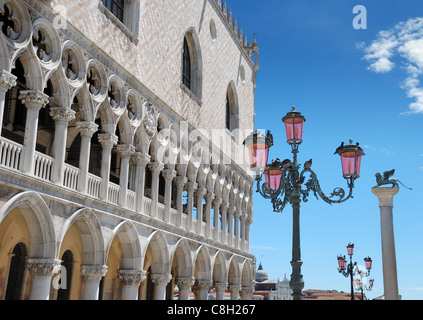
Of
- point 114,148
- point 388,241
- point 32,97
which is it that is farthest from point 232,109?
point 388,241

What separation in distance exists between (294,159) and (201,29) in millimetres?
10522

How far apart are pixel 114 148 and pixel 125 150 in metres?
2.23

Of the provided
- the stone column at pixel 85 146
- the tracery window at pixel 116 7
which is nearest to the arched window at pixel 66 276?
the stone column at pixel 85 146

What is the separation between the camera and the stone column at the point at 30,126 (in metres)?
9.11

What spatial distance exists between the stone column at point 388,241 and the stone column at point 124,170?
19.7 ft

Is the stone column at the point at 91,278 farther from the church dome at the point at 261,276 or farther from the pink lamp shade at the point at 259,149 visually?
the church dome at the point at 261,276

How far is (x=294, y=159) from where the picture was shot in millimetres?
8289

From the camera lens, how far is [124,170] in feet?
40.9

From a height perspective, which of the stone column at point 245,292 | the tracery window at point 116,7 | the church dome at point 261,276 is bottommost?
the stone column at point 245,292

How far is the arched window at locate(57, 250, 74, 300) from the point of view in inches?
506
